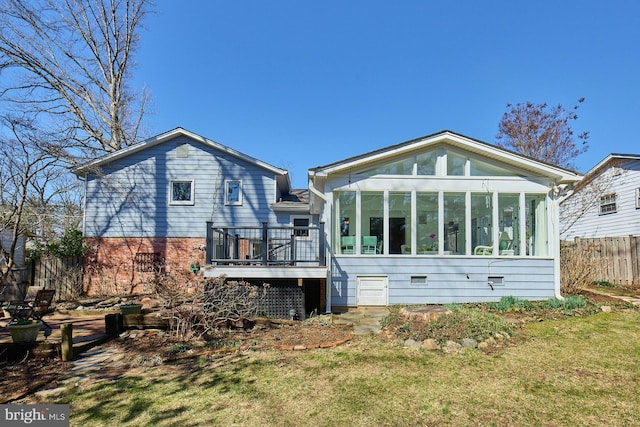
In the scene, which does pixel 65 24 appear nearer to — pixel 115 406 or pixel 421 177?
pixel 421 177

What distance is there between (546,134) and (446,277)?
16.9m

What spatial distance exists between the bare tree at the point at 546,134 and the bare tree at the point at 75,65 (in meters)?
22.6

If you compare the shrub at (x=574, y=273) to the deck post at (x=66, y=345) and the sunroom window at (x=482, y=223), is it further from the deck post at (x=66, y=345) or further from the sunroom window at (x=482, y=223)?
the deck post at (x=66, y=345)

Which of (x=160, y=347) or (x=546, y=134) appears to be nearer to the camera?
(x=160, y=347)

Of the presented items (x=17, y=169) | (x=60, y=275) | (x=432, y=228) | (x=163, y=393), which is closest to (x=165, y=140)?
(x=17, y=169)

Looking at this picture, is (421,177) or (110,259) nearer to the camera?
(421,177)

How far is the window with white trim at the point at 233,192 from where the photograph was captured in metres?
13.4

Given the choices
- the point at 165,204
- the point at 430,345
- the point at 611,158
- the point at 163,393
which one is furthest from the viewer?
the point at 611,158

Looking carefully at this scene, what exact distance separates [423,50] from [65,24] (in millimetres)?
17619

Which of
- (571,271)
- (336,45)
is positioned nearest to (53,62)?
(336,45)

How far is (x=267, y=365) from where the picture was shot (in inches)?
189

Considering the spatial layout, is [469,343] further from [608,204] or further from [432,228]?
[608,204]

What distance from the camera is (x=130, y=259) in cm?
1307

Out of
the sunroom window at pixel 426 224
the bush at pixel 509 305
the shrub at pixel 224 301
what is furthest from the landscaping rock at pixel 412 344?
the sunroom window at pixel 426 224
